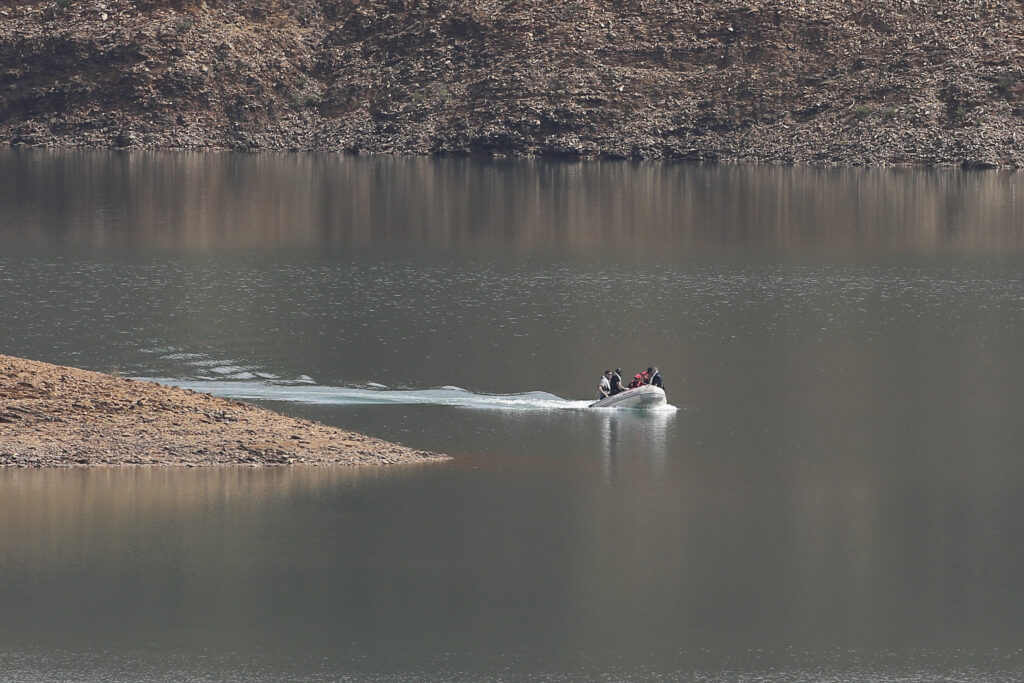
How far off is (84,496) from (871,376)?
2653cm

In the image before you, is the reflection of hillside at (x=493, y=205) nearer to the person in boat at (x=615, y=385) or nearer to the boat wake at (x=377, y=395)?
the boat wake at (x=377, y=395)

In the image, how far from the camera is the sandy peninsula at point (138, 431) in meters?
36.7

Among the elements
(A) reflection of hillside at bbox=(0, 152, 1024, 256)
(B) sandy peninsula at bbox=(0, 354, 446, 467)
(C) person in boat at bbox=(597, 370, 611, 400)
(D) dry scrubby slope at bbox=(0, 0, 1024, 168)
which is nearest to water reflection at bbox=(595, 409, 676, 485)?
(C) person in boat at bbox=(597, 370, 611, 400)

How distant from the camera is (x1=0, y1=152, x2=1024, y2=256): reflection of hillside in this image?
292 feet

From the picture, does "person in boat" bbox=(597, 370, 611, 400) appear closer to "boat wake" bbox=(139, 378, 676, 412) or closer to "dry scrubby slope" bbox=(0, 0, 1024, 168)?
"boat wake" bbox=(139, 378, 676, 412)

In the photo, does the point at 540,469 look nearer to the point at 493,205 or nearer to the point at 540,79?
the point at 493,205

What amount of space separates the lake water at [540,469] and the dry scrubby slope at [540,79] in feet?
138

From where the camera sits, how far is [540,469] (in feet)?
129

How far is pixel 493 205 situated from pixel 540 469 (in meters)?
66.0

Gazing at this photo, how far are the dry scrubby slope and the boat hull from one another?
88.5m

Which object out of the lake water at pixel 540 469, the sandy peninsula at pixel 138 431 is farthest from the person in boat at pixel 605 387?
the sandy peninsula at pixel 138 431

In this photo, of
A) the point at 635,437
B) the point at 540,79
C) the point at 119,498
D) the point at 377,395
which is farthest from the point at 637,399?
the point at 540,79

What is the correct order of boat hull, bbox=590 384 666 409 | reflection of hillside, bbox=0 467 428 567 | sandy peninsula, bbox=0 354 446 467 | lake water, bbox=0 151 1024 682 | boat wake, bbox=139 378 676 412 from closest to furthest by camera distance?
lake water, bbox=0 151 1024 682 < reflection of hillside, bbox=0 467 428 567 < sandy peninsula, bbox=0 354 446 467 < boat hull, bbox=590 384 666 409 < boat wake, bbox=139 378 676 412

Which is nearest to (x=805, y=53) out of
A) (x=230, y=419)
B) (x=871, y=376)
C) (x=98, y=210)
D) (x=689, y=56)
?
(x=689, y=56)
